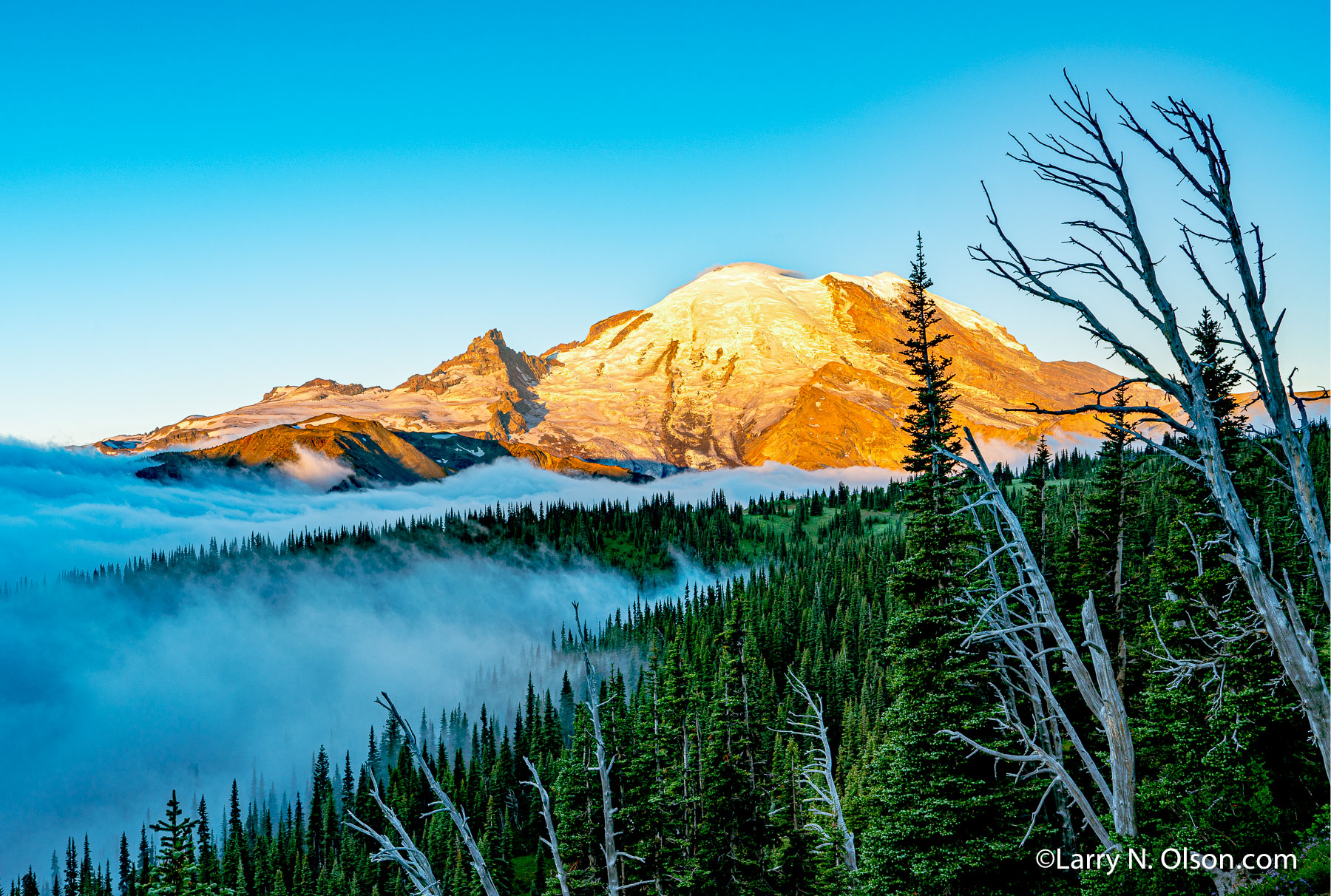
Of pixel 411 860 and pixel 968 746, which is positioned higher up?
pixel 411 860

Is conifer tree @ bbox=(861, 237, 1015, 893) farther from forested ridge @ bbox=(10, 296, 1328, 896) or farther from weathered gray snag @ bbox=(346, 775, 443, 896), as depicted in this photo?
weathered gray snag @ bbox=(346, 775, 443, 896)

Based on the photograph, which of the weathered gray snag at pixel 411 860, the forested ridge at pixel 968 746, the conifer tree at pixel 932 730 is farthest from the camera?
the conifer tree at pixel 932 730

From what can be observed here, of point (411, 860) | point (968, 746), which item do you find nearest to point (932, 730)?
point (968, 746)

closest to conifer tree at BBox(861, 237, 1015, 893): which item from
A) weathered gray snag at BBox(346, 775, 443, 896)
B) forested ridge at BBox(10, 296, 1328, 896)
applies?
forested ridge at BBox(10, 296, 1328, 896)

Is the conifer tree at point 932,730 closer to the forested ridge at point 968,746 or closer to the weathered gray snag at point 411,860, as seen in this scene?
the forested ridge at point 968,746

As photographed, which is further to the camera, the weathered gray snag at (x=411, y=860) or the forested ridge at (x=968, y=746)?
the forested ridge at (x=968, y=746)

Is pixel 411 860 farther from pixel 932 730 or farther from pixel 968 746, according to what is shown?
pixel 968 746

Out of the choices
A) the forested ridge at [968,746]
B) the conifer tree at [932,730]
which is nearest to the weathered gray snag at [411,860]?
the forested ridge at [968,746]

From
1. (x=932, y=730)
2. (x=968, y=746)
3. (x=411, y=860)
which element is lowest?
(x=968, y=746)

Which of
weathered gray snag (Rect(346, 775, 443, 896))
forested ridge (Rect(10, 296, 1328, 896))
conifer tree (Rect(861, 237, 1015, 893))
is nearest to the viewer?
weathered gray snag (Rect(346, 775, 443, 896))

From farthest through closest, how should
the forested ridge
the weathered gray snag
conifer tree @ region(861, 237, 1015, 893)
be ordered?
conifer tree @ region(861, 237, 1015, 893)
the forested ridge
the weathered gray snag

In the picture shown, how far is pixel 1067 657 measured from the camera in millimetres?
7633

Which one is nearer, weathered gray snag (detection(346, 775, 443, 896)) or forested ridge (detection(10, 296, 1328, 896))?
weathered gray snag (detection(346, 775, 443, 896))

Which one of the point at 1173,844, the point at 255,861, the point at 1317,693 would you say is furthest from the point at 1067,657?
the point at 255,861
